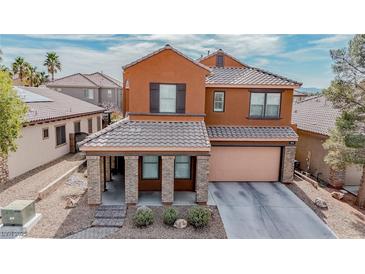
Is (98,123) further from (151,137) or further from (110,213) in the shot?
(110,213)

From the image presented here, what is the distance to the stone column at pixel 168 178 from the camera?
35.3 feet

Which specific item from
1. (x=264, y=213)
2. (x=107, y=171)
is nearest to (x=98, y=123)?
(x=107, y=171)

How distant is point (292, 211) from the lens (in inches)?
425

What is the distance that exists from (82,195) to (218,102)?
8631 millimetres

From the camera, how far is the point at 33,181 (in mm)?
13727

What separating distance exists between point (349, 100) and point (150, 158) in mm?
9381

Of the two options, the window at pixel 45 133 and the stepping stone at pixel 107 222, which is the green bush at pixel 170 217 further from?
the window at pixel 45 133

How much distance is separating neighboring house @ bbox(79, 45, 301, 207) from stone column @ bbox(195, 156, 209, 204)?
1.7 inches

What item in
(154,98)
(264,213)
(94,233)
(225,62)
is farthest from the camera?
(225,62)

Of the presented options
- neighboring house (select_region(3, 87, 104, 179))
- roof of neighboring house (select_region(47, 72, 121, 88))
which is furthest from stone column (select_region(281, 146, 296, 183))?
roof of neighboring house (select_region(47, 72, 121, 88))

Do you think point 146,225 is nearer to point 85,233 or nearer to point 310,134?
point 85,233

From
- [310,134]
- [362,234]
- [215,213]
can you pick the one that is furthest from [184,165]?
[310,134]

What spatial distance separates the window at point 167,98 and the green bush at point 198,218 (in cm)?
525

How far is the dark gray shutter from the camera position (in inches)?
480
